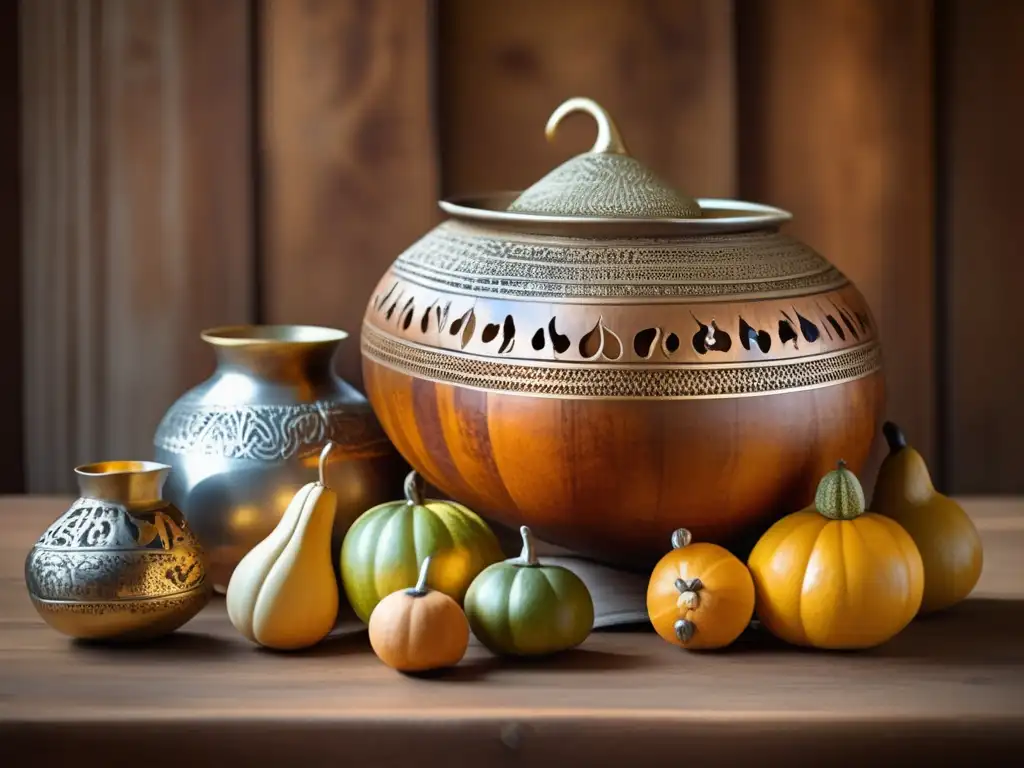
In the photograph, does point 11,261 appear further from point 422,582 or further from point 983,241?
point 983,241

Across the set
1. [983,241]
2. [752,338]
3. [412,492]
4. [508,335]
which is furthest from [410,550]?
[983,241]

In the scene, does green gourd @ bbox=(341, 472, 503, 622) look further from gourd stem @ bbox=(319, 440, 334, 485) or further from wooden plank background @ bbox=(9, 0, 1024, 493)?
wooden plank background @ bbox=(9, 0, 1024, 493)

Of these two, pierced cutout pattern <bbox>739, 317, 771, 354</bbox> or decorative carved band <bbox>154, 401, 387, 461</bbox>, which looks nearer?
pierced cutout pattern <bbox>739, 317, 771, 354</bbox>

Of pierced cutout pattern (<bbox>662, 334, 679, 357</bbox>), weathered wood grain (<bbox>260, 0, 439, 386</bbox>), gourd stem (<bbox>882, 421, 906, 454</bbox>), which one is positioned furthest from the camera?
weathered wood grain (<bbox>260, 0, 439, 386</bbox>)

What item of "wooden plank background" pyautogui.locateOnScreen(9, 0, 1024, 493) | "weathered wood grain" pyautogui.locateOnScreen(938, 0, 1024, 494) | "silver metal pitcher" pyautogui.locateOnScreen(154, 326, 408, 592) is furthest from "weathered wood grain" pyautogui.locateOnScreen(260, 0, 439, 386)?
"weathered wood grain" pyautogui.locateOnScreen(938, 0, 1024, 494)

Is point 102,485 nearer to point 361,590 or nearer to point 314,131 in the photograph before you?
point 361,590

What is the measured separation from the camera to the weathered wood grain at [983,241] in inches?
52.5

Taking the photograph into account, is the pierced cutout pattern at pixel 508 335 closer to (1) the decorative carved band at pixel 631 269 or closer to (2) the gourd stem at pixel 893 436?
(1) the decorative carved band at pixel 631 269

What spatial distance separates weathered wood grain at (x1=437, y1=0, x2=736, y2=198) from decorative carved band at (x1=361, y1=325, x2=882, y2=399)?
1.28 feet

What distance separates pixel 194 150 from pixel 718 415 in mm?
637

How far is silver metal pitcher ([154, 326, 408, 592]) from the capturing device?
1100 mm

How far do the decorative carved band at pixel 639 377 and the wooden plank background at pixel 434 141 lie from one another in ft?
1.23

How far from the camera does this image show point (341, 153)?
52.3 inches

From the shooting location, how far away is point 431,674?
36.8 inches
